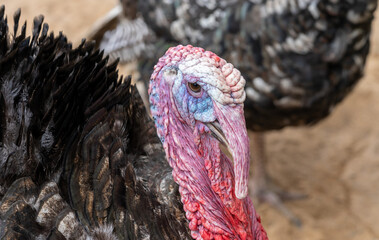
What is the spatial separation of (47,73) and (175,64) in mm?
443

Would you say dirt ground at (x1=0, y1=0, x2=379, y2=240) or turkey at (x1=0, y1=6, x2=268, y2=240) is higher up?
dirt ground at (x1=0, y1=0, x2=379, y2=240)

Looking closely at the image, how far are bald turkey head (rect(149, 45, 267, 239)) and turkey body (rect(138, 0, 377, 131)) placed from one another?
1.10 meters

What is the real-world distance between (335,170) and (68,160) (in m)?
2.60

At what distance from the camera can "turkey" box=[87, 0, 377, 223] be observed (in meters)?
2.74

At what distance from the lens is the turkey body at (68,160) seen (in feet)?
5.70

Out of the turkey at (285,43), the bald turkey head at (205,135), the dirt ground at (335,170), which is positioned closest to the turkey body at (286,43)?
the turkey at (285,43)

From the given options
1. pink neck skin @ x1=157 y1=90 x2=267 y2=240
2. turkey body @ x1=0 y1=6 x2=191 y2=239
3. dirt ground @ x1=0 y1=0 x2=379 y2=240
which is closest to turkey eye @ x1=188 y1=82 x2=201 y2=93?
pink neck skin @ x1=157 y1=90 x2=267 y2=240

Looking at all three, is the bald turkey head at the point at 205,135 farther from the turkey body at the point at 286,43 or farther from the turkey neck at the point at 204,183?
the turkey body at the point at 286,43

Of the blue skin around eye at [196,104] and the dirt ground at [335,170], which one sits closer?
the blue skin around eye at [196,104]

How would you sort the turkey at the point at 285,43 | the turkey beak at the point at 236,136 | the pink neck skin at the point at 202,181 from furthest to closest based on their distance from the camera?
the turkey at the point at 285,43 → the pink neck skin at the point at 202,181 → the turkey beak at the point at 236,136

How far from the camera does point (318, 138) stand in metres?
4.18

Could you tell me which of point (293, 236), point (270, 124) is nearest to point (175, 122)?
point (270, 124)

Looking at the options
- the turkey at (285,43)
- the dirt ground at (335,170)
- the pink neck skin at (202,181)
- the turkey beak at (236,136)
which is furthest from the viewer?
the dirt ground at (335,170)

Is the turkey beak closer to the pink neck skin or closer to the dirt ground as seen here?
the pink neck skin
